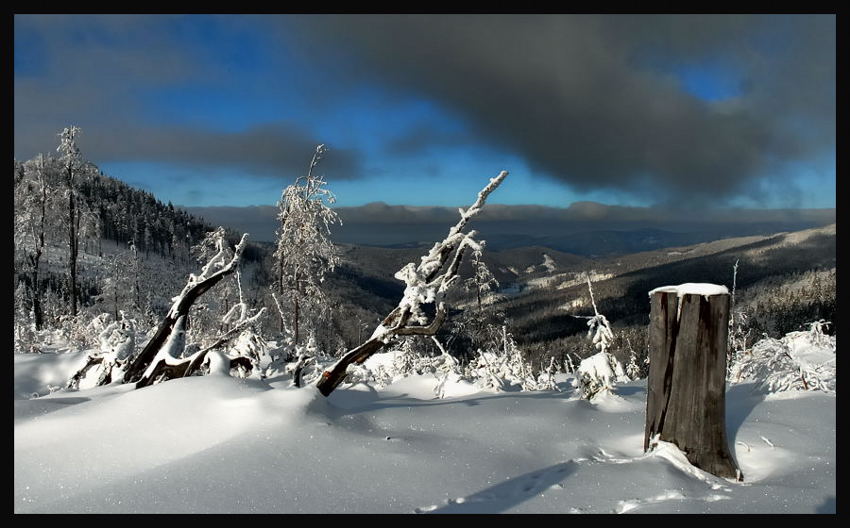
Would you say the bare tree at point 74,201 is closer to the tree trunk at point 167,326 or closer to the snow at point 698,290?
the tree trunk at point 167,326

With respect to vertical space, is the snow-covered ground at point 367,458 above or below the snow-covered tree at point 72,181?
below

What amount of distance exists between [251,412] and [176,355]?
2432 millimetres

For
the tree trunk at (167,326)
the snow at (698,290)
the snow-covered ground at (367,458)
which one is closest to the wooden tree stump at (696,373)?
the snow at (698,290)

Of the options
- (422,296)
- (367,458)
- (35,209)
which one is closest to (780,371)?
(422,296)

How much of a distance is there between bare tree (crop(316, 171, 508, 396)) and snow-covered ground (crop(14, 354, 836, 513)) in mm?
579

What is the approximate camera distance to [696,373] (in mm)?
3402

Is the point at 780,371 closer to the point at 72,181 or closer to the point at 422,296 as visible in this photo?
the point at 422,296

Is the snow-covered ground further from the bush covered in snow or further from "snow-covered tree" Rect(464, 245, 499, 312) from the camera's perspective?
"snow-covered tree" Rect(464, 245, 499, 312)

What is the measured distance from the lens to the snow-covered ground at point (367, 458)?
8.63 ft

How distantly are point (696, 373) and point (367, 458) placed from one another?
8.52ft

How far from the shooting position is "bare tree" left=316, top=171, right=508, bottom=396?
4.52m

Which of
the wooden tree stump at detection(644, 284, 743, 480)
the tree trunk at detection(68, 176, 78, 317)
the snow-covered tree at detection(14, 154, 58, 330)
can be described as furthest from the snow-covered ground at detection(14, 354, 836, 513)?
the snow-covered tree at detection(14, 154, 58, 330)

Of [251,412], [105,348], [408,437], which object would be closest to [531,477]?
[408,437]

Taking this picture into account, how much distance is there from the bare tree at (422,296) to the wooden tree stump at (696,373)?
1.84 metres
